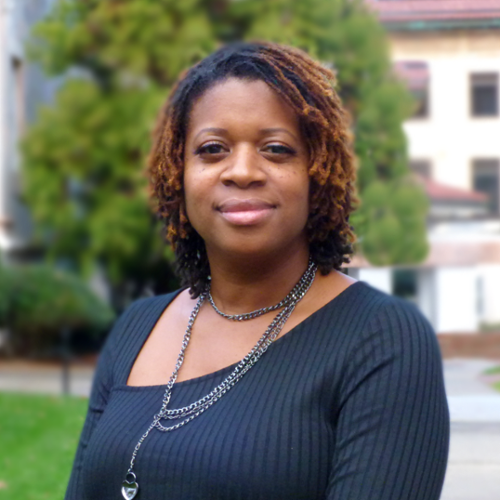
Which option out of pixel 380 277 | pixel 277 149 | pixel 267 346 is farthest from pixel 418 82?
pixel 267 346

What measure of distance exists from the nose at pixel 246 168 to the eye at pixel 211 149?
0.03 m

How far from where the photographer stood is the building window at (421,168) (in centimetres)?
263

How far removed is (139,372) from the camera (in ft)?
5.56

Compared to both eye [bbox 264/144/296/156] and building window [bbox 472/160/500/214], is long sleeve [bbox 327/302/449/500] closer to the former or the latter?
eye [bbox 264/144/296/156]

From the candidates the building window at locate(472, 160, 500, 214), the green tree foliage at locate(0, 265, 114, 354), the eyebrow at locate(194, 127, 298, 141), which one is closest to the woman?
the eyebrow at locate(194, 127, 298, 141)

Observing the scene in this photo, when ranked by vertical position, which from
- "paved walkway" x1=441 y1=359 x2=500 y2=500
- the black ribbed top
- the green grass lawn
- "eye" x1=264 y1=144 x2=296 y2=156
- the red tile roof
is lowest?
the green grass lawn

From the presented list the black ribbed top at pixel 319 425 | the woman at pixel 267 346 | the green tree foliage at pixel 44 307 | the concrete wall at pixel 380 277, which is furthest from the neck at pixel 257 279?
the green tree foliage at pixel 44 307

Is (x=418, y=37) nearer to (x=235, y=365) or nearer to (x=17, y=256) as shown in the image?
(x=235, y=365)

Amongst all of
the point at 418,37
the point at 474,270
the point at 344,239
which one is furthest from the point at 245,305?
the point at 418,37

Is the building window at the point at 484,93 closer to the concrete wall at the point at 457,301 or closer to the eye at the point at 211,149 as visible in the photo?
the concrete wall at the point at 457,301

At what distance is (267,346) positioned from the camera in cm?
155

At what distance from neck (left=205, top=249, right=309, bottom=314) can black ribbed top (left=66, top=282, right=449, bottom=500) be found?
0.35 feet

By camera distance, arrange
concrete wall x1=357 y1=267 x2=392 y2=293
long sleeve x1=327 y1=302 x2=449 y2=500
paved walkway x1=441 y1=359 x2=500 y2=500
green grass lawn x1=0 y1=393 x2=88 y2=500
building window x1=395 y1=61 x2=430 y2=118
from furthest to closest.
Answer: green grass lawn x1=0 y1=393 x2=88 y2=500, building window x1=395 y1=61 x2=430 y2=118, concrete wall x1=357 y1=267 x2=392 y2=293, paved walkway x1=441 y1=359 x2=500 y2=500, long sleeve x1=327 y1=302 x2=449 y2=500

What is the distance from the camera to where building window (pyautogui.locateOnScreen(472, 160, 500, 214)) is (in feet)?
7.95
